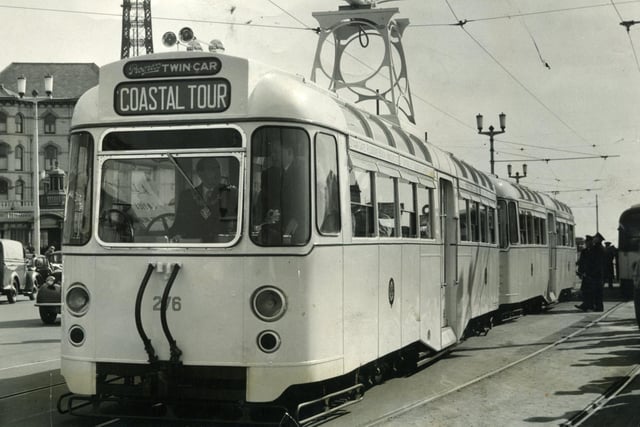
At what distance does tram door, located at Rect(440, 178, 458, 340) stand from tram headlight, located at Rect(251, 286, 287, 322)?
5.17m

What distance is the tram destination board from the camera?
6.94 m

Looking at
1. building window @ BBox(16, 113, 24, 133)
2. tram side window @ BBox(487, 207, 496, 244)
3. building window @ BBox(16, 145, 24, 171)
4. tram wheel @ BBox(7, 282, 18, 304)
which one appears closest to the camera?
tram side window @ BBox(487, 207, 496, 244)

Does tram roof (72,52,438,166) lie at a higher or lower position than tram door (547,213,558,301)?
higher

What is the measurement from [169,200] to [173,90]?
92 centimetres

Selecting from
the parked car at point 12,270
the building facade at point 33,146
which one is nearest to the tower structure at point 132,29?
the building facade at point 33,146

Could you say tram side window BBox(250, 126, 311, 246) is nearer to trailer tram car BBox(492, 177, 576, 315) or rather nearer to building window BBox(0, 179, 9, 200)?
trailer tram car BBox(492, 177, 576, 315)

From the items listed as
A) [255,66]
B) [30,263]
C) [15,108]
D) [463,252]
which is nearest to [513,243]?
[463,252]

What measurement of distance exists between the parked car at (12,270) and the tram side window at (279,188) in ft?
68.4

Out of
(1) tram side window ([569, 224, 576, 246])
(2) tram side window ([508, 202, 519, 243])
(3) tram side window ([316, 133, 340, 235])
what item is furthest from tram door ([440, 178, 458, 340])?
(1) tram side window ([569, 224, 576, 246])

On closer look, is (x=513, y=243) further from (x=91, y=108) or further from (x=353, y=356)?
(x=91, y=108)

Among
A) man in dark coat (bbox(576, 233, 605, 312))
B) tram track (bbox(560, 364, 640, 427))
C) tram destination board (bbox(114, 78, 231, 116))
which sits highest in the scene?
tram destination board (bbox(114, 78, 231, 116))

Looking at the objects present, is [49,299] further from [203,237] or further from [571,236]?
[571,236]

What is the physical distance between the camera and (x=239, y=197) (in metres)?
6.76

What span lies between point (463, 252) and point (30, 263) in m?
20.8
